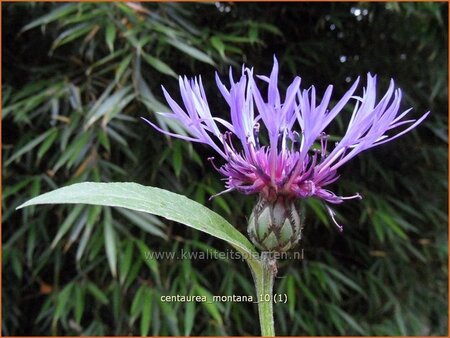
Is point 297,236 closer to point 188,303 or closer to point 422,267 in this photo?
point 188,303

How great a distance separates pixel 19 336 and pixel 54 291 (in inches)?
8.1

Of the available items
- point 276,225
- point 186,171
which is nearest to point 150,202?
point 276,225

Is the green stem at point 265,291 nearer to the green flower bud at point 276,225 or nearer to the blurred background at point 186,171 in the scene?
the green flower bud at point 276,225

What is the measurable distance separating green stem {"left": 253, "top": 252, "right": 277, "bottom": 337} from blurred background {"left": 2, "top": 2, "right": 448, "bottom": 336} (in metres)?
0.72

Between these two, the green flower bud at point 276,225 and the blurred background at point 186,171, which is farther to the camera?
the blurred background at point 186,171

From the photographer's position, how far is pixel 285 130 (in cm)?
34

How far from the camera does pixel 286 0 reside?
1.34 metres

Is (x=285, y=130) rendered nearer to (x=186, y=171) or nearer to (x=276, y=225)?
(x=276, y=225)
